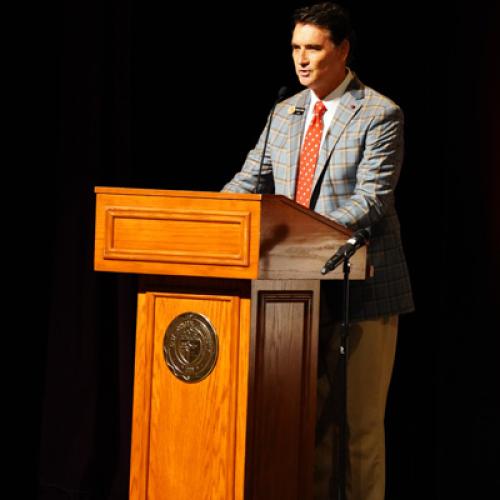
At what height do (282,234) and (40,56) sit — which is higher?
(40,56)

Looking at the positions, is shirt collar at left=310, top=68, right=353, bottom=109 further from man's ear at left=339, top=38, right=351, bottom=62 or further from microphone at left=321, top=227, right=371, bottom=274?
microphone at left=321, top=227, right=371, bottom=274

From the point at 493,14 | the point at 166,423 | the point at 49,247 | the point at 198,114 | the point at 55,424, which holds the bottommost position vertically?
the point at 55,424

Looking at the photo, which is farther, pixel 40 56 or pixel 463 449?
pixel 40 56

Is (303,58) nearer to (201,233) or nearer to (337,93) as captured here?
(337,93)

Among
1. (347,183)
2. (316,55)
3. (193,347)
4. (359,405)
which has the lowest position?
(359,405)

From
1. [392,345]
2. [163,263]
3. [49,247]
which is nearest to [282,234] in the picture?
[163,263]

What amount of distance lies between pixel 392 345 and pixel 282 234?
0.87m

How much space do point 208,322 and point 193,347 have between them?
2.8 inches

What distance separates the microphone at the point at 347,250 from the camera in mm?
2383

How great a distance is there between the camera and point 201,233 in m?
2.29

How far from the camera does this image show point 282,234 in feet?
7.73

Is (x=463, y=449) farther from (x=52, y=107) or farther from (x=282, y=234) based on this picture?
(x=52, y=107)

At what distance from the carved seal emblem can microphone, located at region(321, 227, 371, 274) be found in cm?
33

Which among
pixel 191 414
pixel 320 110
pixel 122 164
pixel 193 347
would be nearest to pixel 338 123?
pixel 320 110
